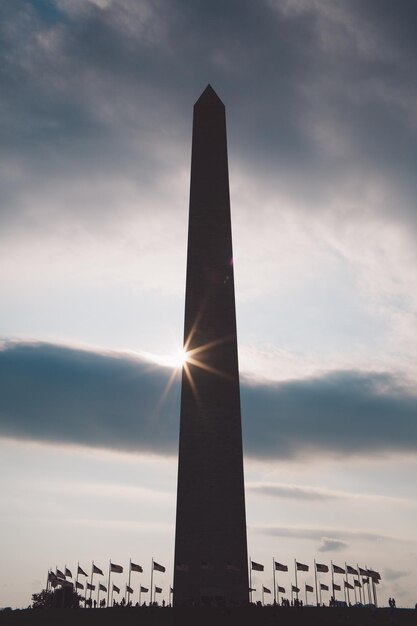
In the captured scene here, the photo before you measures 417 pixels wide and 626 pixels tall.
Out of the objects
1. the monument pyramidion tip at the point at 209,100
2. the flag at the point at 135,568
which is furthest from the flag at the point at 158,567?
the monument pyramidion tip at the point at 209,100

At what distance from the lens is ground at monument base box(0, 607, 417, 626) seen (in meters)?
34.7

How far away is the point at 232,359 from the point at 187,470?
7.56 m

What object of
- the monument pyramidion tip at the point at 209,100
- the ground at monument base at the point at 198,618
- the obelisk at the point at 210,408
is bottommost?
the ground at monument base at the point at 198,618

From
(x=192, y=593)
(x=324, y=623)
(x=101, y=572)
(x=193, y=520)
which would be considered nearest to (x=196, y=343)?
(x=193, y=520)

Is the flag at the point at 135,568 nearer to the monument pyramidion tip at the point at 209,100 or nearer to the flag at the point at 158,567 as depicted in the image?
the flag at the point at 158,567

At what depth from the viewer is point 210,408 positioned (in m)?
44.6

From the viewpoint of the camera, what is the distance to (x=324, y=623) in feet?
120

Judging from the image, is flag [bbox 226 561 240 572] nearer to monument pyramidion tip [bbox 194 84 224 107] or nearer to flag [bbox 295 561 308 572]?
flag [bbox 295 561 308 572]

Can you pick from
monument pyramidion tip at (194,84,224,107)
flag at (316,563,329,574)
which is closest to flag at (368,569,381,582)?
flag at (316,563,329,574)

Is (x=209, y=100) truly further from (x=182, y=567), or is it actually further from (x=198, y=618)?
(x=198, y=618)

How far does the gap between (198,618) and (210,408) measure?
13385 mm

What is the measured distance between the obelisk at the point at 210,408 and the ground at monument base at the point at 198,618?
149 inches

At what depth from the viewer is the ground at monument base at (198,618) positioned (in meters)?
34.7

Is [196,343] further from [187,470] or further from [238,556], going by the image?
[238,556]
